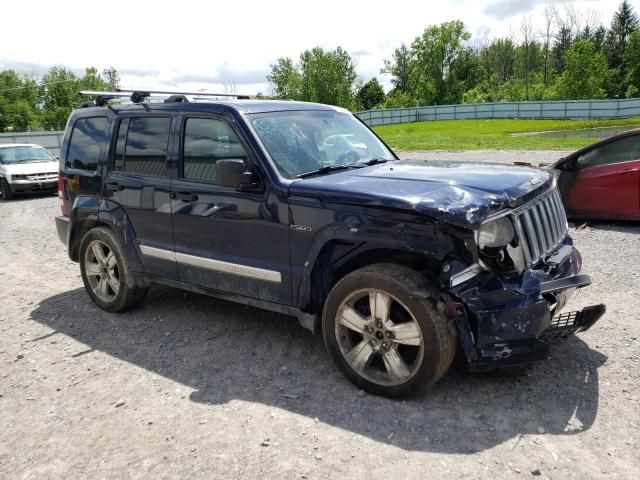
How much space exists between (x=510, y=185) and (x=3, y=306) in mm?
5446

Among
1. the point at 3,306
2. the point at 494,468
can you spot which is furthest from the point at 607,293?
the point at 3,306

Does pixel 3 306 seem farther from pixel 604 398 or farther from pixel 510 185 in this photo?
pixel 604 398

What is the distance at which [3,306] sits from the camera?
6090 mm

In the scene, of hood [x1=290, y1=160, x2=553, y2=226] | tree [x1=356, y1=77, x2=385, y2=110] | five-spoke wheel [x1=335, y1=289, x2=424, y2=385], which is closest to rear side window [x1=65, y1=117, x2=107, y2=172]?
hood [x1=290, y1=160, x2=553, y2=226]

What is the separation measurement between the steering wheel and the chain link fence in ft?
128

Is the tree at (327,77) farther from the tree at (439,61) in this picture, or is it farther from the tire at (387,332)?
the tire at (387,332)

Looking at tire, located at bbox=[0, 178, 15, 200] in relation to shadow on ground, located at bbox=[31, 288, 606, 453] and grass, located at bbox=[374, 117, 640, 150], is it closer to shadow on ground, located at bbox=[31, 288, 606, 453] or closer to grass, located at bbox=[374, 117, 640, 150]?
shadow on ground, located at bbox=[31, 288, 606, 453]

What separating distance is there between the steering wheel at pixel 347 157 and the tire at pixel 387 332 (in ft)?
4.14

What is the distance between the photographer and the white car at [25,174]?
606 inches

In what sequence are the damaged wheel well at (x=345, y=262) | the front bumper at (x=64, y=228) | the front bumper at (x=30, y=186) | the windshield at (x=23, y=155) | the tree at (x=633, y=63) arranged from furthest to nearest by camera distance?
1. the tree at (x=633, y=63)
2. the windshield at (x=23, y=155)
3. the front bumper at (x=30, y=186)
4. the front bumper at (x=64, y=228)
5. the damaged wheel well at (x=345, y=262)

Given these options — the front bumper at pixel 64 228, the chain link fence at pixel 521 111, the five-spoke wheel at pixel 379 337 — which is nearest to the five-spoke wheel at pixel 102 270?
the front bumper at pixel 64 228

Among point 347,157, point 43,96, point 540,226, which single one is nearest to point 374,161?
point 347,157

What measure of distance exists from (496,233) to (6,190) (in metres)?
15.7

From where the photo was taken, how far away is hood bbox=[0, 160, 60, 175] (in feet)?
50.8
